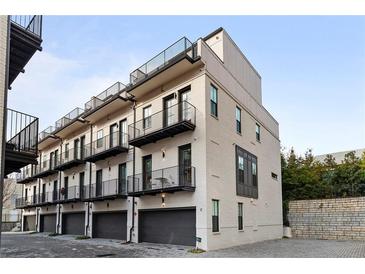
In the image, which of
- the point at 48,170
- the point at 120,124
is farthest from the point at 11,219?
the point at 120,124

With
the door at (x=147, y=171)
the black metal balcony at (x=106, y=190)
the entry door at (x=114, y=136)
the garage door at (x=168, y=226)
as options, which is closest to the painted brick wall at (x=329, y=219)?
the garage door at (x=168, y=226)

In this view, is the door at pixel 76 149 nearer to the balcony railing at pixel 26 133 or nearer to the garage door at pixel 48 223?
the garage door at pixel 48 223

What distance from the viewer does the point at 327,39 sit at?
44.5 ft

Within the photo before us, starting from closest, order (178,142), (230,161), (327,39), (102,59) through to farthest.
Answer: (327,39), (102,59), (178,142), (230,161)

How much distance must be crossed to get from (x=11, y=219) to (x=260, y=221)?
37.8m

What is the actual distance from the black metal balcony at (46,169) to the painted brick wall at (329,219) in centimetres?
1945

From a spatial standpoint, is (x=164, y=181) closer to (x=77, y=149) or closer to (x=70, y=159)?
(x=77, y=149)

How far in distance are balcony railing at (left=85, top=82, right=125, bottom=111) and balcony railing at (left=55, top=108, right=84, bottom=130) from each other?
116 centimetres

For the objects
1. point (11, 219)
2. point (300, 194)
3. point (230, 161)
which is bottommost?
point (11, 219)

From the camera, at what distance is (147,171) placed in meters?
18.8

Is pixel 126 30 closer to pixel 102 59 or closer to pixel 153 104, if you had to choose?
pixel 102 59

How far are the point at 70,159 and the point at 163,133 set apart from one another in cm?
1290

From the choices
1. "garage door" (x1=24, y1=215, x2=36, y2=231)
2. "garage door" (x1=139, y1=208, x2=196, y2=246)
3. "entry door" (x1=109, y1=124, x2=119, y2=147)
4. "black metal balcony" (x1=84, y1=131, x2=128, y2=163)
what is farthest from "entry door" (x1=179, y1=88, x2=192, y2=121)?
"garage door" (x1=24, y1=215, x2=36, y2=231)
